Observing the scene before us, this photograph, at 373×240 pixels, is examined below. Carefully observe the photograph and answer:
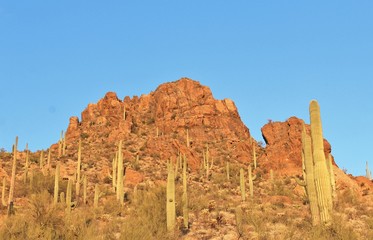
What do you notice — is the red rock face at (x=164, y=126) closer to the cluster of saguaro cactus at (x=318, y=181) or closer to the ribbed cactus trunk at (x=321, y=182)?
the cluster of saguaro cactus at (x=318, y=181)

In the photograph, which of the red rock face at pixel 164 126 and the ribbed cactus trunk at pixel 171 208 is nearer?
the ribbed cactus trunk at pixel 171 208

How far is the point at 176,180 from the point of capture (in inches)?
1142

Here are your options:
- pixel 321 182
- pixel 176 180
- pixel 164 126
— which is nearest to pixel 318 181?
pixel 321 182

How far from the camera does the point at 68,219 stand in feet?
40.6

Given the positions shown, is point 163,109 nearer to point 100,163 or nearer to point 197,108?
point 197,108

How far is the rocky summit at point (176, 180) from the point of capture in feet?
44.4

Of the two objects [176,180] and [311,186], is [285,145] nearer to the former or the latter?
[176,180]

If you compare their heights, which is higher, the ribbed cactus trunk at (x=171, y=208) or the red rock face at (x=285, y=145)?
the red rock face at (x=285, y=145)

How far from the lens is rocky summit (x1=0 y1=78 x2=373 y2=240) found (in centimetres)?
1353

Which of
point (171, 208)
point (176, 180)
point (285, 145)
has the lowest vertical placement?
point (171, 208)

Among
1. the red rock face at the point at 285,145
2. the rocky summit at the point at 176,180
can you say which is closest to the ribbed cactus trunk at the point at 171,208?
the rocky summit at the point at 176,180

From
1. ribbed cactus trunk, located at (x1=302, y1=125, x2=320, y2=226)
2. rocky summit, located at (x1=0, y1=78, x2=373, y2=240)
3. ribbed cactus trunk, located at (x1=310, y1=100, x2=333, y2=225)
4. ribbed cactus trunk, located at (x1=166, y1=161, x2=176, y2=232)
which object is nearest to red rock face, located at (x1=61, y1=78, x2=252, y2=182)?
rocky summit, located at (x1=0, y1=78, x2=373, y2=240)

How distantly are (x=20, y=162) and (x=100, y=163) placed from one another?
21.0ft

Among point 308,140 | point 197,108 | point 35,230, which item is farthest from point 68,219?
point 197,108
